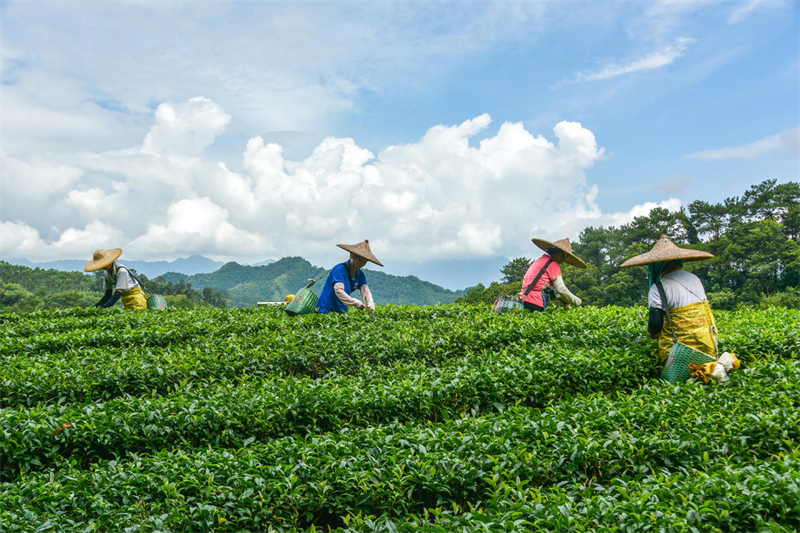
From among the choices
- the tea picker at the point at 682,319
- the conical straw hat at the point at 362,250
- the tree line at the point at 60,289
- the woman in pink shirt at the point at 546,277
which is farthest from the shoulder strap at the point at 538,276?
the tree line at the point at 60,289

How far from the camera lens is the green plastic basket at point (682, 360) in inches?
207

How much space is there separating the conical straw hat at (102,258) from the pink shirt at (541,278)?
7.53 metres

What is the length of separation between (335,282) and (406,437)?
4838 mm

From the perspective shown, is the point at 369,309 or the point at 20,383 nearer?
the point at 20,383

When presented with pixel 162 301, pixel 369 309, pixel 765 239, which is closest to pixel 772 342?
pixel 369 309

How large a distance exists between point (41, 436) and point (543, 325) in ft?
19.3

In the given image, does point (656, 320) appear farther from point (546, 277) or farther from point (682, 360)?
point (546, 277)

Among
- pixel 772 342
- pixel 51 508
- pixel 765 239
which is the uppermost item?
pixel 765 239

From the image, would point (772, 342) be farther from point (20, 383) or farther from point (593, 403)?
point (20, 383)

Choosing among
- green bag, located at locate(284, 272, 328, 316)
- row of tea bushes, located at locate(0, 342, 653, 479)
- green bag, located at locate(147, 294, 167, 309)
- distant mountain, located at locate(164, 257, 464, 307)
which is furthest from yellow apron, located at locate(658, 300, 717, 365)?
distant mountain, located at locate(164, 257, 464, 307)

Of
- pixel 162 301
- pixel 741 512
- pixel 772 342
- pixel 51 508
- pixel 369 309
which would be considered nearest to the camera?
pixel 741 512

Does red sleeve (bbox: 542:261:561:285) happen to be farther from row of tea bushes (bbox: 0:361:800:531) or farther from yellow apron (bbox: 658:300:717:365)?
row of tea bushes (bbox: 0:361:800:531)

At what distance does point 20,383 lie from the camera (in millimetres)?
5684

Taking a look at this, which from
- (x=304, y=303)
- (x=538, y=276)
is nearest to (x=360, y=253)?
(x=304, y=303)
